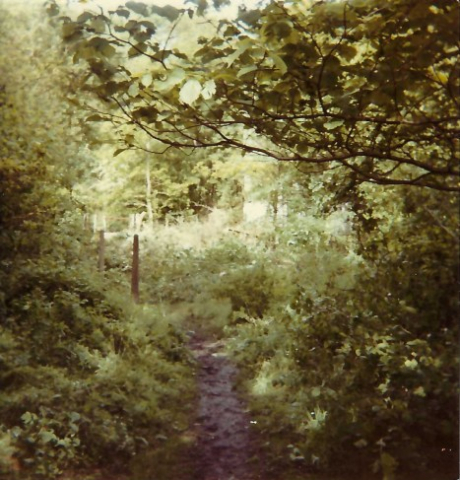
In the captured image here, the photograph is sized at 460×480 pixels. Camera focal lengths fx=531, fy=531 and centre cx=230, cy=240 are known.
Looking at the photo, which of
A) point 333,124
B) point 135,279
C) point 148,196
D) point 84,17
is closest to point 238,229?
point 148,196

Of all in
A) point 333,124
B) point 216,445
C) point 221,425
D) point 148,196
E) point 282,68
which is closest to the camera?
point 282,68

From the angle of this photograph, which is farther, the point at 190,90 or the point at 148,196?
the point at 148,196

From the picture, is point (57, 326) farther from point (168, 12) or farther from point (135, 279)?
point (168, 12)

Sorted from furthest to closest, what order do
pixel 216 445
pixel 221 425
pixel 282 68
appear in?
1. pixel 221 425
2. pixel 216 445
3. pixel 282 68

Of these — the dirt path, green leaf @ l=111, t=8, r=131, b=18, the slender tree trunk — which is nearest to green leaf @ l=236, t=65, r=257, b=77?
green leaf @ l=111, t=8, r=131, b=18

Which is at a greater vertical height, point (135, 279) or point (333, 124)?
point (333, 124)

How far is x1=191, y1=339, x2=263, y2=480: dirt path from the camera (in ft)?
8.96

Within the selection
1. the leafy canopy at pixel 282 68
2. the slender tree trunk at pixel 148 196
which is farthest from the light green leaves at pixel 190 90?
the slender tree trunk at pixel 148 196

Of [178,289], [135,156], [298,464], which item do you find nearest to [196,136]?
[135,156]

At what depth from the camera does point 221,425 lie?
3135 mm

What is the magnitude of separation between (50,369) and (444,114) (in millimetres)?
2563

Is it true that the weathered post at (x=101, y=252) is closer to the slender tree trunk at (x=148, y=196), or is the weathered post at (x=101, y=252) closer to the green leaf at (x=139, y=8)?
the slender tree trunk at (x=148, y=196)

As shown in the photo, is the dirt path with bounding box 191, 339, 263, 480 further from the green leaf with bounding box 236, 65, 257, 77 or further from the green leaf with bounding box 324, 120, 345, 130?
the green leaf with bounding box 236, 65, 257, 77

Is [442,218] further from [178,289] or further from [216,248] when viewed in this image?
[178,289]
